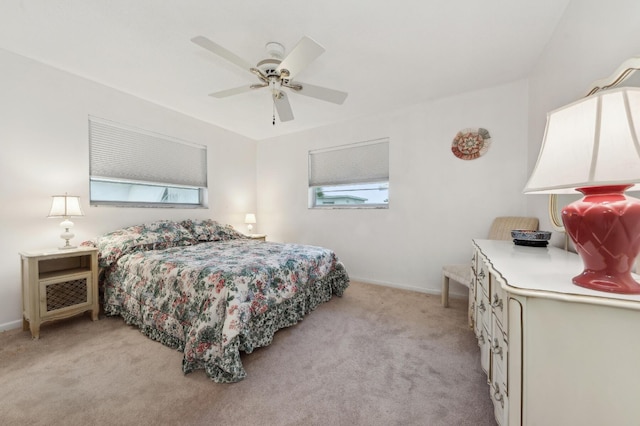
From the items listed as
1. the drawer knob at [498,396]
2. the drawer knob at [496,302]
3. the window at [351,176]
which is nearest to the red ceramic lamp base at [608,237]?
the drawer knob at [496,302]

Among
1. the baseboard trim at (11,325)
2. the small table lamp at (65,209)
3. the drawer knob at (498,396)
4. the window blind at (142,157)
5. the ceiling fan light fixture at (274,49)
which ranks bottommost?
the baseboard trim at (11,325)

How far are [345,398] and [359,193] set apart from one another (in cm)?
271

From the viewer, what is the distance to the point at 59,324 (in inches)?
87.7

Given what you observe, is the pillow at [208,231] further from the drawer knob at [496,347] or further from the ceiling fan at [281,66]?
the drawer knob at [496,347]

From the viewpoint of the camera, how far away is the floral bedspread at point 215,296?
1.55 m

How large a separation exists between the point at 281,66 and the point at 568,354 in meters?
2.07

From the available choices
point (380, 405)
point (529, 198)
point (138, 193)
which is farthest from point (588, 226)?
point (138, 193)

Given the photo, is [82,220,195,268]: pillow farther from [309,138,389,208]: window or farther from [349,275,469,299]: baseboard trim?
[349,275,469,299]: baseboard trim

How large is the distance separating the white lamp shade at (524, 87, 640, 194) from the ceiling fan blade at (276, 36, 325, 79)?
4.17ft

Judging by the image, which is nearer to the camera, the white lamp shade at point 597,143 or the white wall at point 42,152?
the white lamp shade at point 597,143

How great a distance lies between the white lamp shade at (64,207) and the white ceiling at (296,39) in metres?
1.25

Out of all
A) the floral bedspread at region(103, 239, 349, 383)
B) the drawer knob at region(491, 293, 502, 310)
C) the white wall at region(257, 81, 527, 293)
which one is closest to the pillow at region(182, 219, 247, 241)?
the floral bedspread at region(103, 239, 349, 383)

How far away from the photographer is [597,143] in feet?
2.37

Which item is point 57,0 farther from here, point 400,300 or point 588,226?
point 400,300
